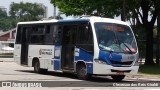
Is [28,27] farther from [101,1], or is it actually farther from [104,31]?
[101,1]

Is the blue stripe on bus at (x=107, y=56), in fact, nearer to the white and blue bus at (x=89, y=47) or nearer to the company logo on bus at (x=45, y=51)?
the white and blue bus at (x=89, y=47)

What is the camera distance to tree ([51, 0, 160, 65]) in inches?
1404

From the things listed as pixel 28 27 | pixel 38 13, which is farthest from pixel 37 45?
pixel 38 13

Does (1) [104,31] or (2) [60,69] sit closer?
(1) [104,31]

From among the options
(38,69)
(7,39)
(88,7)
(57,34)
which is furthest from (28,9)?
(57,34)

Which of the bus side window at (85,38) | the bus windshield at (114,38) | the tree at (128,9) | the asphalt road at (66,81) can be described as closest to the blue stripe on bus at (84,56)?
the bus side window at (85,38)

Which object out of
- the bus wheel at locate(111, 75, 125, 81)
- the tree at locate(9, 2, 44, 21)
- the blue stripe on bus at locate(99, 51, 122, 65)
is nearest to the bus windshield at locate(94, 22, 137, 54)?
the blue stripe on bus at locate(99, 51, 122, 65)

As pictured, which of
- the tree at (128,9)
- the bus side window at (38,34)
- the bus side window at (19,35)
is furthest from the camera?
the tree at (128,9)

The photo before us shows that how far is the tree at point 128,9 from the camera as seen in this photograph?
35.7 metres

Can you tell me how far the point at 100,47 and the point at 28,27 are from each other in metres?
7.49

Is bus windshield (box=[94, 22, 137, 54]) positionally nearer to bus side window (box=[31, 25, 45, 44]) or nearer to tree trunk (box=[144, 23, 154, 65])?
bus side window (box=[31, 25, 45, 44])

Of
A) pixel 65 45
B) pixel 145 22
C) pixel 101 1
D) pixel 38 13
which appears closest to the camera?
pixel 65 45

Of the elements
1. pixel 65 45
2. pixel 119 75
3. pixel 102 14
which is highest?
pixel 102 14

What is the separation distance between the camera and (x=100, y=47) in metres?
21.2
